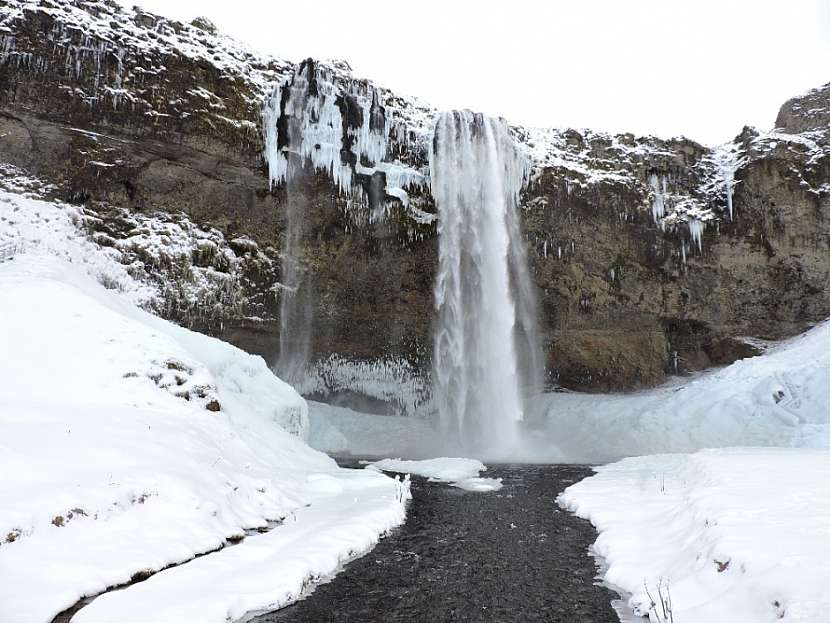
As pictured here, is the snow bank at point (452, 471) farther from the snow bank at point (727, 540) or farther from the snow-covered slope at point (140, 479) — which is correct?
the snow bank at point (727, 540)

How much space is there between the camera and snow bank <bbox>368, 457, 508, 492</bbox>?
15.3 m

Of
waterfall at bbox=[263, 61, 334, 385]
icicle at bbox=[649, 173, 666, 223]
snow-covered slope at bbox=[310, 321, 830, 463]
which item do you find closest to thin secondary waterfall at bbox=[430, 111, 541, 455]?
snow-covered slope at bbox=[310, 321, 830, 463]

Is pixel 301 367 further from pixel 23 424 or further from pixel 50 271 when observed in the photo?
pixel 23 424

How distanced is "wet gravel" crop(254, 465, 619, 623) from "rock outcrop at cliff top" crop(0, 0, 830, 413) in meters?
A: 19.1

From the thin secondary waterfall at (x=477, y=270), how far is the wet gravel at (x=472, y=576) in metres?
17.1

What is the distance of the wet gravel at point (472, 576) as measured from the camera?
232 inches

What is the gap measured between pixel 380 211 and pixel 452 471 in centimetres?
1528

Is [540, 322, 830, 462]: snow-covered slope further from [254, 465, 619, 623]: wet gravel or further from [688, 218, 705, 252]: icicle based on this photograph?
[254, 465, 619, 623]: wet gravel

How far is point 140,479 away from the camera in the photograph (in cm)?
716

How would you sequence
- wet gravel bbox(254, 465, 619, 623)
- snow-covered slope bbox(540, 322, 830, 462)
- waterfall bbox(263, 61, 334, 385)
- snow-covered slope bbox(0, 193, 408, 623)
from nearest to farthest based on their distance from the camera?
snow-covered slope bbox(0, 193, 408, 623)
wet gravel bbox(254, 465, 619, 623)
snow-covered slope bbox(540, 322, 830, 462)
waterfall bbox(263, 61, 334, 385)

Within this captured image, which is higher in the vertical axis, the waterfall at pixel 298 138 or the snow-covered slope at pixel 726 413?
the waterfall at pixel 298 138

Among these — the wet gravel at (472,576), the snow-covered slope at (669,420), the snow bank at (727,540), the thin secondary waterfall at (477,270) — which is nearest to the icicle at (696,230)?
the snow-covered slope at (669,420)

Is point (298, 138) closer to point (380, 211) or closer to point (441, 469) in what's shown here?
point (380, 211)

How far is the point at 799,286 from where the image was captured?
30.8 metres
